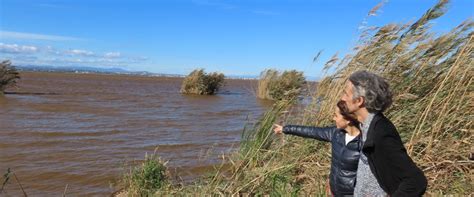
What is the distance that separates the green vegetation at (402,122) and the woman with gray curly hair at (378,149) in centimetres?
188

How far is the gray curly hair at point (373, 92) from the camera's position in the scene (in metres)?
2.43

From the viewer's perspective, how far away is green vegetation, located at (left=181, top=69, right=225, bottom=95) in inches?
1133

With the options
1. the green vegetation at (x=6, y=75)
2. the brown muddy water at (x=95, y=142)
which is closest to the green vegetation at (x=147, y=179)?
the brown muddy water at (x=95, y=142)

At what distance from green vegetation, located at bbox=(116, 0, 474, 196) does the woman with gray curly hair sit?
1882 millimetres

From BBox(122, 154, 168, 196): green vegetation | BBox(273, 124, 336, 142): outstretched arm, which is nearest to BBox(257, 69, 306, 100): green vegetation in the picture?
BBox(122, 154, 168, 196): green vegetation

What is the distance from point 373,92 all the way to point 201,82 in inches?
1040

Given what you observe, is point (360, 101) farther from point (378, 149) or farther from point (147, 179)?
point (147, 179)

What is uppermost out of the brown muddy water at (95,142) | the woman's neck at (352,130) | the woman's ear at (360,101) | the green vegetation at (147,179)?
the woman's ear at (360,101)

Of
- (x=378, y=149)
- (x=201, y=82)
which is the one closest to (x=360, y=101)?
(x=378, y=149)

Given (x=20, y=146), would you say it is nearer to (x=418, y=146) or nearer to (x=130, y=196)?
(x=130, y=196)

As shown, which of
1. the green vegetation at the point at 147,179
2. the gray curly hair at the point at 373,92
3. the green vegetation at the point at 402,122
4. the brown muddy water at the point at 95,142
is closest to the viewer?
the gray curly hair at the point at 373,92

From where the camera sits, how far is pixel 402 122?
5105 millimetres

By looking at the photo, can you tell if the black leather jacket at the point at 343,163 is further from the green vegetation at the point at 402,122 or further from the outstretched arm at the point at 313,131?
the green vegetation at the point at 402,122

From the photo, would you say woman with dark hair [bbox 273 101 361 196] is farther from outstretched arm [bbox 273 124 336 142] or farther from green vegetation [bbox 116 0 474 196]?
green vegetation [bbox 116 0 474 196]
